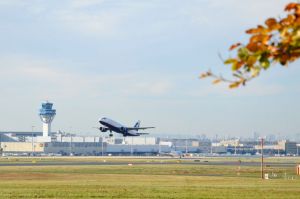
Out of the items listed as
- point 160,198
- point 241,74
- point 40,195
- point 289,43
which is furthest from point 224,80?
point 40,195

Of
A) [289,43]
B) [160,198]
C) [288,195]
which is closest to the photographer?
[289,43]

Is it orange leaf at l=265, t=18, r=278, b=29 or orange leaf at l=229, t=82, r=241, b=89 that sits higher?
orange leaf at l=265, t=18, r=278, b=29

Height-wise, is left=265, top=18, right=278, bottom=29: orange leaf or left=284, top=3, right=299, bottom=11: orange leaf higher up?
left=284, top=3, right=299, bottom=11: orange leaf

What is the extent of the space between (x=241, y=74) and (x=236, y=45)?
484 millimetres

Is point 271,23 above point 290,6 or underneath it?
underneath

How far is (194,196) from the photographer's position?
5019 cm

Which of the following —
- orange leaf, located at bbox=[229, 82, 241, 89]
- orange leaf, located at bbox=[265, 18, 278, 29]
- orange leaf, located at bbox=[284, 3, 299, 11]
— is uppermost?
orange leaf, located at bbox=[284, 3, 299, 11]

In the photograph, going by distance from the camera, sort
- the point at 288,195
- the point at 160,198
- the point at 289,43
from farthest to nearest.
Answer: the point at 288,195 < the point at 160,198 < the point at 289,43

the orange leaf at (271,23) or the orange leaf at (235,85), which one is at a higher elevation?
the orange leaf at (271,23)

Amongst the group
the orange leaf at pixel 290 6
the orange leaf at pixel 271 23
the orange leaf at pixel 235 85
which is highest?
the orange leaf at pixel 290 6

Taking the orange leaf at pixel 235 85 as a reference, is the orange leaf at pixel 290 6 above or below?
above

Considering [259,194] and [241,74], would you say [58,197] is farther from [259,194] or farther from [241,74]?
[241,74]

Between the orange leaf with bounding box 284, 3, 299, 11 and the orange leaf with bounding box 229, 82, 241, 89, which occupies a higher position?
the orange leaf with bounding box 284, 3, 299, 11

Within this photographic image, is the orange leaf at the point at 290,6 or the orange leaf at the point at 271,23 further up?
the orange leaf at the point at 290,6
